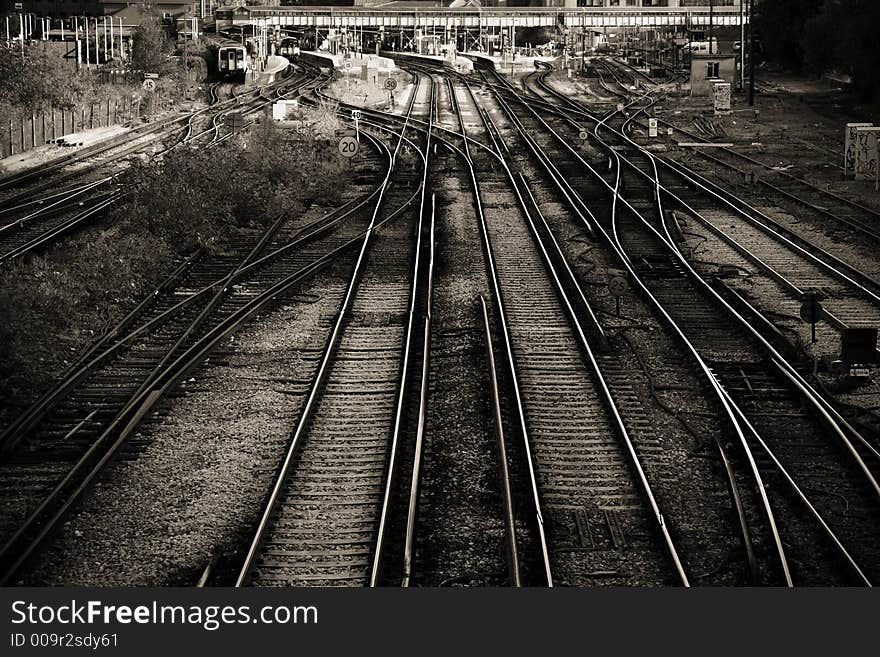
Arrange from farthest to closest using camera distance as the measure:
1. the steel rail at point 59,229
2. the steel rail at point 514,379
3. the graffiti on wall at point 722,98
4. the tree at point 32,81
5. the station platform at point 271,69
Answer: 1. the station platform at point 271,69
2. the graffiti on wall at point 722,98
3. the tree at point 32,81
4. the steel rail at point 59,229
5. the steel rail at point 514,379

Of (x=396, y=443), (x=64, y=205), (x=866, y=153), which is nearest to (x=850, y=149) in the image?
(x=866, y=153)

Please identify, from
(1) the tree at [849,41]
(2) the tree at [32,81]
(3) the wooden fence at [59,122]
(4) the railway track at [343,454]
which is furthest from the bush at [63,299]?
(1) the tree at [849,41]

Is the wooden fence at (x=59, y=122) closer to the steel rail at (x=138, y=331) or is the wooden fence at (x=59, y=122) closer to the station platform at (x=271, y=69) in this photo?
the steel rail at (x=138, y=331)

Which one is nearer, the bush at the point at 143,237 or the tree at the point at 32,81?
the bush at the point at 143,237

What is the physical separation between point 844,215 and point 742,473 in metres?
14.8

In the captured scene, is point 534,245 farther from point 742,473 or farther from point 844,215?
point 742,473

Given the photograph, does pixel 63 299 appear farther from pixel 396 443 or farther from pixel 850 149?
pixel 850 149

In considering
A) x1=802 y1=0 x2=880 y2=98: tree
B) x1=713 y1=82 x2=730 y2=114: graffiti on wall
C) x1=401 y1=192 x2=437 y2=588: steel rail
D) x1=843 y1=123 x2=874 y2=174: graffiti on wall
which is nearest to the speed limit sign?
x1=843 y1=123 x2=874 y2=174: graffiti on wall

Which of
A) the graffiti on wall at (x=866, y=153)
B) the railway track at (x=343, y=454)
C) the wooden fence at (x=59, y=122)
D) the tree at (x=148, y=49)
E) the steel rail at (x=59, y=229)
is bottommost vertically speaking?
the railway track at (x=343, y=454)

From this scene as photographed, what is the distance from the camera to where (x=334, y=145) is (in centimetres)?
3069

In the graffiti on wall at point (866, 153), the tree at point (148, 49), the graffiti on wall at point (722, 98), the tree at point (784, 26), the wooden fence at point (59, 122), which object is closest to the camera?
the graffiti on wall at point (866, 153)

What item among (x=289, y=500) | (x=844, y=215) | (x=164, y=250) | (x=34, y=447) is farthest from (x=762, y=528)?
(x=844, y=215)

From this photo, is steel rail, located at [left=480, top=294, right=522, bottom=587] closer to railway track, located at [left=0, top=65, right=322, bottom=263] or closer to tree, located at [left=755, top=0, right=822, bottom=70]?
railway track, located at [left=0, top=65, right=322, bottom=263]

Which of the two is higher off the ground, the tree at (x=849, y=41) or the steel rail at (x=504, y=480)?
the tree at (x=849, y=41)
